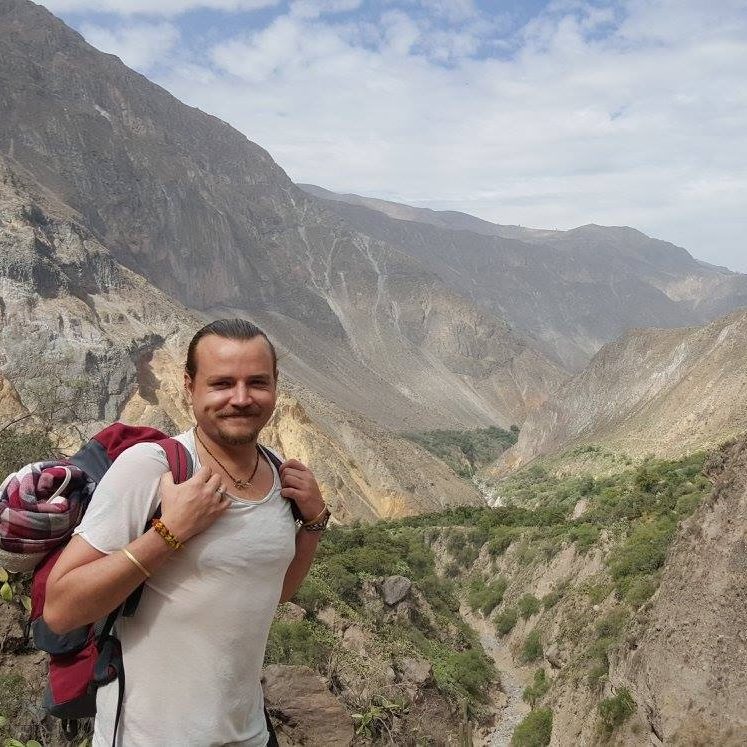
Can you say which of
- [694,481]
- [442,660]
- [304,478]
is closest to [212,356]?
[304,478]

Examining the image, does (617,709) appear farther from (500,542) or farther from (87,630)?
(500,542)

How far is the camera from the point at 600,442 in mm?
49688

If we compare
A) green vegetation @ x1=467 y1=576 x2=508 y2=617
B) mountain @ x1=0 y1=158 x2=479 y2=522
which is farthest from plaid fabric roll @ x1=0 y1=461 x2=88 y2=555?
mountain @ x1=0 y1=158 x2=479 y2=522

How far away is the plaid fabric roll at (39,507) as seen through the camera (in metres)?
2.02

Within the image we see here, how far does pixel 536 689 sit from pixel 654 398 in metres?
40.0

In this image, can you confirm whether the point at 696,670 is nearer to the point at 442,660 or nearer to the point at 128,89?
the point at 442,660

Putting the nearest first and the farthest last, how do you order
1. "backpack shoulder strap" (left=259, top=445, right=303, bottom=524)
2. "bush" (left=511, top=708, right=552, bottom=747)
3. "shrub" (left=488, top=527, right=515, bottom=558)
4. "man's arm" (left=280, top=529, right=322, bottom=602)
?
"backpack shoulder strap" (left=259, top=445, right=303, bottom=524)
"man's arm" (left=280, top=529, right=322, bottom=602)
"bush" (left=511, top=708, right=552, bottom=747)
"shrub" (left=488, top=527, right=515, bottom=558)

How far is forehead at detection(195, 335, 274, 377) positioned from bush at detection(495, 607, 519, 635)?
2170 cm

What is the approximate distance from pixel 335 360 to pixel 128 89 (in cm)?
5951

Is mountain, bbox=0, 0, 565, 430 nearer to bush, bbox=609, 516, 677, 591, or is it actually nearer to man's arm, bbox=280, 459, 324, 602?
bush, bbox=609, 516, 677, 591

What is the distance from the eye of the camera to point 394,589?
19078 mm

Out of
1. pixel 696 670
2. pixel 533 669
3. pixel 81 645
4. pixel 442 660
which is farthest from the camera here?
pixel 533 669

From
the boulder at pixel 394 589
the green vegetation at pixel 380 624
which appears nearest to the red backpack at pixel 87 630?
the green vegetation at pixel 380 624

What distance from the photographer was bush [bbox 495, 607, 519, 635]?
2180cm
